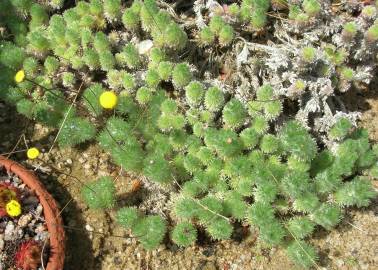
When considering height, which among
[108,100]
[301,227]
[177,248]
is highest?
[108,100]

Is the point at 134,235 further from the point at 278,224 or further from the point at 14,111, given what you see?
the point at 14,111

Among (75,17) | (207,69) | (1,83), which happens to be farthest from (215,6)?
(1,83)

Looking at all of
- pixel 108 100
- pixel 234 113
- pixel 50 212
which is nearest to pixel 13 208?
pixel 50 212

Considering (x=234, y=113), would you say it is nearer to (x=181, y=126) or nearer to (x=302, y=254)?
(x=181, y=126)

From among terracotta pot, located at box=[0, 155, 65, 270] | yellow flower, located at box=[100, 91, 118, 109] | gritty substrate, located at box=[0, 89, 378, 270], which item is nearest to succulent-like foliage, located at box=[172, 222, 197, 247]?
gritty substrate, located at box=[0, 89, 378, 270]

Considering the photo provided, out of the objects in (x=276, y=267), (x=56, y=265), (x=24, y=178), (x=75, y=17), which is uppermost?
(x=75, y=17)

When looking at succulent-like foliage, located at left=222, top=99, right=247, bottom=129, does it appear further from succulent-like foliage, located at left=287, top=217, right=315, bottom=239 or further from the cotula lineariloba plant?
succulent-like foliage, located at left=287, top=217, right=315, bottom=239
